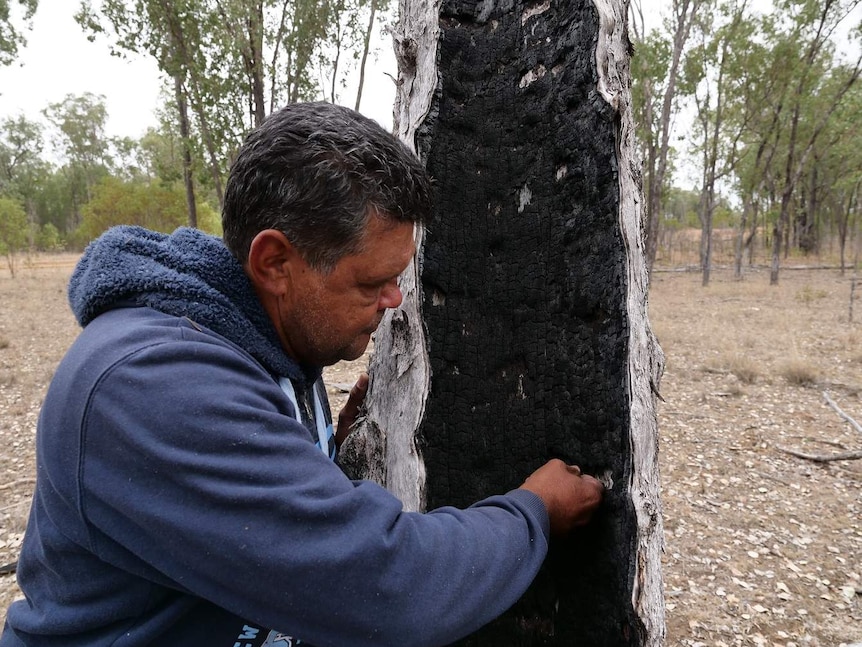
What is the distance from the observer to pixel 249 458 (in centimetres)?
75

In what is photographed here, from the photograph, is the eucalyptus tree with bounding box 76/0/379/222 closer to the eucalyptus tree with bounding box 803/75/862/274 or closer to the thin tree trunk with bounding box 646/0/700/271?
the thin tree trunk with bounding box 646/0/700/271

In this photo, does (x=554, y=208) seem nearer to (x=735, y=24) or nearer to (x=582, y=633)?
(x=582, y=633)

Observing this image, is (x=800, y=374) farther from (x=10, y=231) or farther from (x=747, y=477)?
(x=10, y=231)

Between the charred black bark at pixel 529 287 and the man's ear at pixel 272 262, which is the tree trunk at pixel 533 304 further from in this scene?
the man's ear at pixel 272 262

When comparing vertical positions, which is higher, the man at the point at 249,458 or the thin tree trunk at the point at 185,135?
the thin tree trunk at the point at 185,135

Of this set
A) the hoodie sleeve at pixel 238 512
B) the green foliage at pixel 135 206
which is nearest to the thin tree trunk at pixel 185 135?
the green foliage at pixel 135 206

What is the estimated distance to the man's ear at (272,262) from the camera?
0.97 m

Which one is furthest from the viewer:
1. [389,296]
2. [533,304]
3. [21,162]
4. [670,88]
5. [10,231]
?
[21,162]

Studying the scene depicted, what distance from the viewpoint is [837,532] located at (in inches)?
140

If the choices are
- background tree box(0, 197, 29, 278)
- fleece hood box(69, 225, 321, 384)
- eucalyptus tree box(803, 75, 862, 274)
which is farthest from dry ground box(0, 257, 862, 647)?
background tree box(0, 197, 29, 278)

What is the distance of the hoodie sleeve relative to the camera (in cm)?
72

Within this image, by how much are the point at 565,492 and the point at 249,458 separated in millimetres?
711

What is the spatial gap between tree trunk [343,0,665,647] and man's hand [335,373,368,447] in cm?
28

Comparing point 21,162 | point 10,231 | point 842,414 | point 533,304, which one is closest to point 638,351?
point 533,304
